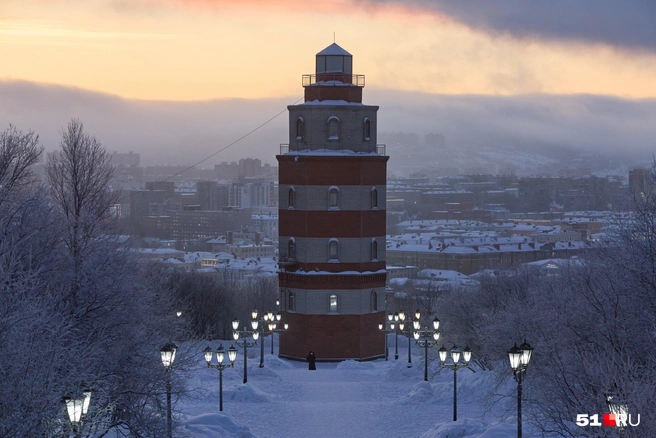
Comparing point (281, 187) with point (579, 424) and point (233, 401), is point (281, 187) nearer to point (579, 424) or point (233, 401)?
point (233, 401)

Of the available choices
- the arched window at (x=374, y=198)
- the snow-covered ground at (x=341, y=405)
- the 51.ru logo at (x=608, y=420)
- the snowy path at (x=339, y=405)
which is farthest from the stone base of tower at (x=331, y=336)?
the 51.ru logo at (x=608, y=420)

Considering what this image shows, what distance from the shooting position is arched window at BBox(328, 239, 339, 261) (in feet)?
162

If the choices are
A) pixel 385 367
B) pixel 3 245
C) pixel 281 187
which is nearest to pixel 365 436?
pixel 3 245

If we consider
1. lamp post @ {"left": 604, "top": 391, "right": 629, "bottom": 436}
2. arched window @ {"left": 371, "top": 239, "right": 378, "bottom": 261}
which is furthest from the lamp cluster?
arched window @ {"left": 371, "top": 239, "right": 378, "bottom": 261}

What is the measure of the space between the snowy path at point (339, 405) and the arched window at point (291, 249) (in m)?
6.00

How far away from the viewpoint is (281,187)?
164 ft

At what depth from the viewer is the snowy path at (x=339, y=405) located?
2878cm

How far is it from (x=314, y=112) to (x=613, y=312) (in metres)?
24.2

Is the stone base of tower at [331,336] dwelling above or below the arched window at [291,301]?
below

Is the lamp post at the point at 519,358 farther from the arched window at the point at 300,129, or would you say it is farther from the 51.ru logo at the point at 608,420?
the arched window at the point at 300,129

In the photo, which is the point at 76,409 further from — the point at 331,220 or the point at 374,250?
the point at 374,250

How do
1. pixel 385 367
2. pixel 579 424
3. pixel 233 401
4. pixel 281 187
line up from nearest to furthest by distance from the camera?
pixel 579 424
pixel 233 401
pixel 385 367
pixel 281 187

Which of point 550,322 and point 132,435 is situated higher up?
point 550,322

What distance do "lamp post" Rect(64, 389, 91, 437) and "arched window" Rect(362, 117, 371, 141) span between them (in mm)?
32582
